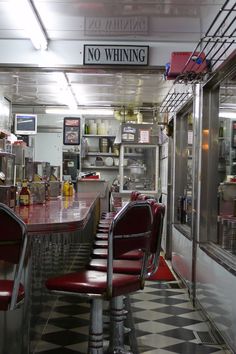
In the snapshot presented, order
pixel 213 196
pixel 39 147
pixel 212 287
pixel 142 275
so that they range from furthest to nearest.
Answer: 1. pixel 39 147
2. pixel 213 196
3. pixel 212 287
4. pixel 142 275

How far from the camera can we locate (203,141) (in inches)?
181

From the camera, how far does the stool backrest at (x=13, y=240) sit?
208 cm

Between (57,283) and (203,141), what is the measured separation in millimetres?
2593

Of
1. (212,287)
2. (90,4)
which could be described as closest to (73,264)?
(212,287)

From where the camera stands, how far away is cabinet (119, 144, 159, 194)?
30.5ft

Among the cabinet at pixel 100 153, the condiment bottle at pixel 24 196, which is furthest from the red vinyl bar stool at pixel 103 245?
the cabinet at pixel 100 153

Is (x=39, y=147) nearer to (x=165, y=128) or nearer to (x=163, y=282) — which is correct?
(x=165, y=128)

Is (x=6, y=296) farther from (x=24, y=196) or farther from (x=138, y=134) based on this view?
Result: (x=138, y=134)

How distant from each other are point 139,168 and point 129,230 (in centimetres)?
705

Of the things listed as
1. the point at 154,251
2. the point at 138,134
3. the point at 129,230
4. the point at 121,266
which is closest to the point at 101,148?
the point at 138,134

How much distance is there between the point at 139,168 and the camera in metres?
9.49

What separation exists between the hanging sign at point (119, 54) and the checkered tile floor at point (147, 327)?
2631 mm

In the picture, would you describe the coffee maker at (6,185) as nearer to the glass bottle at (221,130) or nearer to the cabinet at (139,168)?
the glass bottle at (221,130)

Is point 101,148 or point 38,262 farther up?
point 101,148
